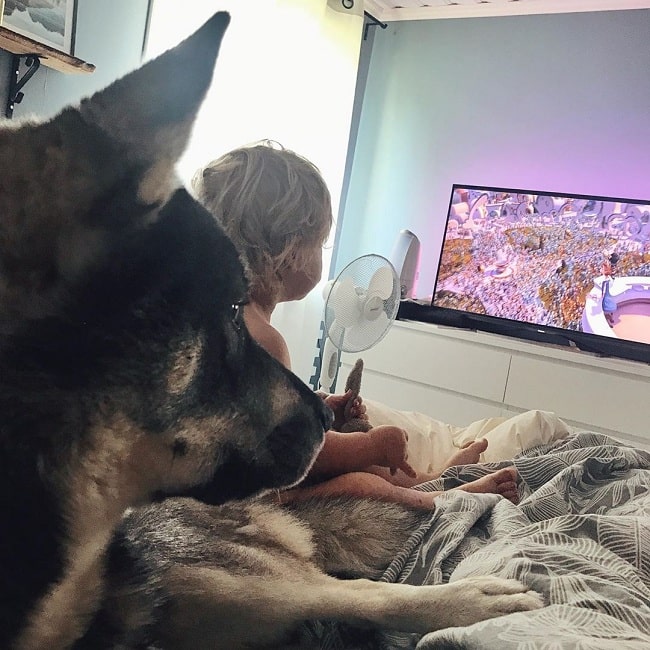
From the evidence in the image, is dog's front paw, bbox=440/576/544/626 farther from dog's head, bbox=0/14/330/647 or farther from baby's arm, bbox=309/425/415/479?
baby's arm, bbox=309/425/415/479

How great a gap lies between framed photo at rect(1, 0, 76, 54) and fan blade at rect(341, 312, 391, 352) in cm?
149

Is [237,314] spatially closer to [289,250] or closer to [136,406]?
[136,406]

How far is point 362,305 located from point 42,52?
4.71 feet

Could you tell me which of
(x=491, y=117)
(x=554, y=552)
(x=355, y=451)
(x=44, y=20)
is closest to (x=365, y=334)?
(x=355, y=451)

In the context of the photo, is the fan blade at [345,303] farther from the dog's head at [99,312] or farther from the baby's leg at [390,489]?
the dog's head at [99,312]

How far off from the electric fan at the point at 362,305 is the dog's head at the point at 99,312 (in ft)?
6.19

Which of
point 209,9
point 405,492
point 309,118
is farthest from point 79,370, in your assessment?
point 309,118

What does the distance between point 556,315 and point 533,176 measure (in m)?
0.91

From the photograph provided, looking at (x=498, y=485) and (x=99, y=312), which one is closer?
(x=99, y=312)

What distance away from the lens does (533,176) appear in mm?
3930

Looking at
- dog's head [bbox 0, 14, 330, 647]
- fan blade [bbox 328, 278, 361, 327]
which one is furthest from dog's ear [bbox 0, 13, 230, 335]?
fan blade [bbox 328, 278, 361, 327]

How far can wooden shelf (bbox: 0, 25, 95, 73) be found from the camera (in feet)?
6.69

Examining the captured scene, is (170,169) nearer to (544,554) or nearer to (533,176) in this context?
(544,554)

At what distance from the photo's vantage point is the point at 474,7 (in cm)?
403
